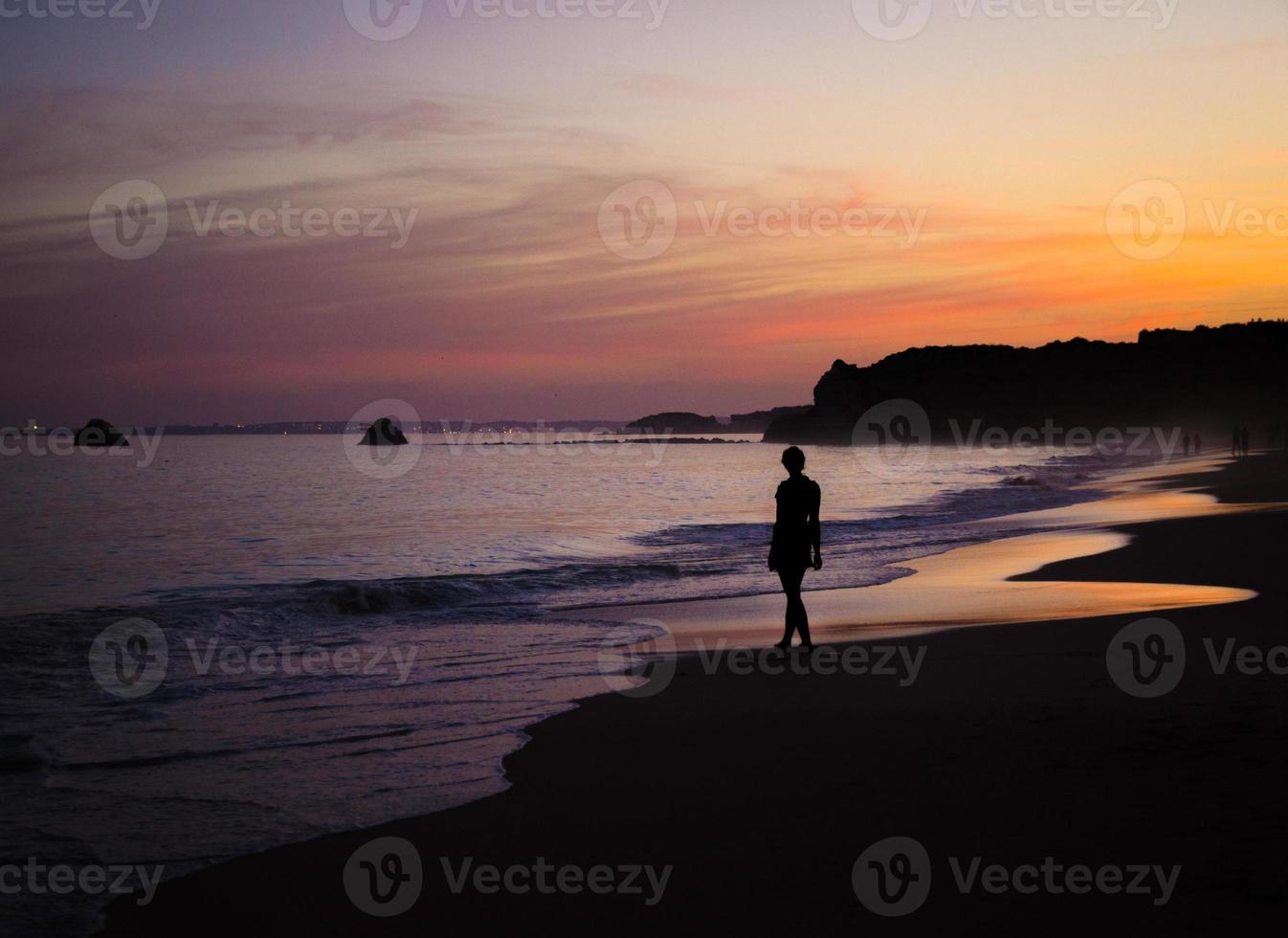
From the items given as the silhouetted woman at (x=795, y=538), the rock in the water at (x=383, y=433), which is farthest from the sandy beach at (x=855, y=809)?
the rock in the water at (x=383, y=433)

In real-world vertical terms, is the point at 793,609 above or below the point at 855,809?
above

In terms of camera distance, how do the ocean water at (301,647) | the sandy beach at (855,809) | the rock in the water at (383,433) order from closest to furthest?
the sandy beach at (855,809) < the ocean water at (301,647) < the rock in the water at (383,433)

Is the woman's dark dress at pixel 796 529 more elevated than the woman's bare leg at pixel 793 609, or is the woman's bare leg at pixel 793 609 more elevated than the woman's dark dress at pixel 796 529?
the woman's dark dress at pixel 796 529

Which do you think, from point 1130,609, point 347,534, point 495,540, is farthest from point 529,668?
point 347,534

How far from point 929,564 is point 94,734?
14755 mm

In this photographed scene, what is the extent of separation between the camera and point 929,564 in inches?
760

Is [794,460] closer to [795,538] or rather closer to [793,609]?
[795,538]

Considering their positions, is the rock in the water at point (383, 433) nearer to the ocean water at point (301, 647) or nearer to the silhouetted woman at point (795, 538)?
the ocean water at point (301, 647)

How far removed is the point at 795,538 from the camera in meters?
10.7

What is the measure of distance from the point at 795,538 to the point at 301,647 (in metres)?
6.35

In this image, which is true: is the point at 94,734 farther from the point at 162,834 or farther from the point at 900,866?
the point at 900,866

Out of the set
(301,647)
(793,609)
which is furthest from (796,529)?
(301,647)

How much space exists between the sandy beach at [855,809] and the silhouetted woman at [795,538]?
931 millimetres

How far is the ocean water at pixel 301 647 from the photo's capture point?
633 cm
